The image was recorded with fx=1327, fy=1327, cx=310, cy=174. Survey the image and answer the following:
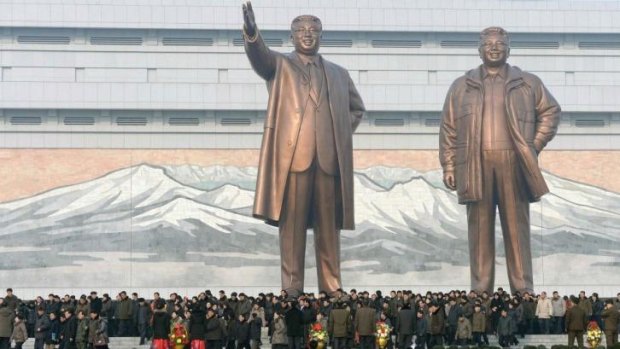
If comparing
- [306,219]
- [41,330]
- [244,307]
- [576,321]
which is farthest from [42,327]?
[576,321]

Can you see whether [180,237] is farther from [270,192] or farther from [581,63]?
[270,192]

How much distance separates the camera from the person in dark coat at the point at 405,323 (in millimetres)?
19328

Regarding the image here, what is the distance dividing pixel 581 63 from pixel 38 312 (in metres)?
24.2

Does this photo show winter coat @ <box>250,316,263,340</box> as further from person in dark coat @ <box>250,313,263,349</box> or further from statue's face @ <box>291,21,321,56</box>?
statue's face @ <box>291,21,321,56</box>

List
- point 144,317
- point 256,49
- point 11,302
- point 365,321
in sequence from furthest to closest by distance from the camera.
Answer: point 11,302 → point 144,317 → point 256,49 → point 365,321

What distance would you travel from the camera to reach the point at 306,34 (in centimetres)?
1945

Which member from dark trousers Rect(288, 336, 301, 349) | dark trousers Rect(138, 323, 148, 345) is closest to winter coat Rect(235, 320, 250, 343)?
dark trousers Rect(288, 336, 301, 349)

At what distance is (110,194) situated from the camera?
37.7 meters

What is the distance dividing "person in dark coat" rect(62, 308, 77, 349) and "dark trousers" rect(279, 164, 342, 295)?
3179mm

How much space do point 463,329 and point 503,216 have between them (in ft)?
6.68

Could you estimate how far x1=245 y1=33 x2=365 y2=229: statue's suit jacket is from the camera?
19.2 m

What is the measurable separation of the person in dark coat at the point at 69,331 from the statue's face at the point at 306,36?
5.20 meters

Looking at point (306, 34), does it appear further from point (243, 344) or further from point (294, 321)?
point (243, 344)

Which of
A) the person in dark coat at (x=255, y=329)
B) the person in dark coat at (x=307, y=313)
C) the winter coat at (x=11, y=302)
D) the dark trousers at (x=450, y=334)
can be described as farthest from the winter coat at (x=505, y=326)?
the winter coat at (x=11, y=302)
